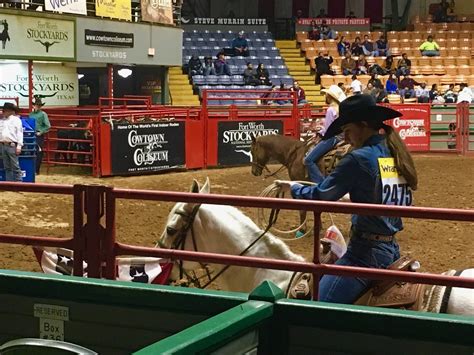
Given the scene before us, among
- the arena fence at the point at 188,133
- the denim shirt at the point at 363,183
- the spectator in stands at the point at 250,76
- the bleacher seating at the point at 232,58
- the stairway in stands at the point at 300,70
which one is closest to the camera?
the denim shirt at the point at 363,183

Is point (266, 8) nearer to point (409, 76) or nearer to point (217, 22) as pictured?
point (217, 22)

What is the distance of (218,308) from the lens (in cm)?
263

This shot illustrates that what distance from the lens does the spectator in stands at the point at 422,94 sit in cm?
2667

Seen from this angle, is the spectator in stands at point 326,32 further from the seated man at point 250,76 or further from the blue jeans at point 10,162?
the blue jeans at point 10,162

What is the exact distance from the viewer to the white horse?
4754mm

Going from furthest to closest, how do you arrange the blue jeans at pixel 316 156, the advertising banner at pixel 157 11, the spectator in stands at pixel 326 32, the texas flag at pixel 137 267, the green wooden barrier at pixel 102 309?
the spectator in stands at pixel 326 32 < the advertising banner at pixel 157 11 < the blue jeans at pixel 316 156 < the texas flag at pixel 137 267 < the green wooden barrier at pixel 102 309

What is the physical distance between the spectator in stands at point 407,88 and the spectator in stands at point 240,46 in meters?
6.93

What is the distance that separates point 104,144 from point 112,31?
7774 mm

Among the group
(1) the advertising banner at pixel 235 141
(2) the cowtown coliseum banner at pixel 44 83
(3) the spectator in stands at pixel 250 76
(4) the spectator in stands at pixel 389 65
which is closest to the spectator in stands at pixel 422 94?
(4) the spectator in stands at pixel 389 65

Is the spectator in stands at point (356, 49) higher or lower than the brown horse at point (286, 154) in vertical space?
higher

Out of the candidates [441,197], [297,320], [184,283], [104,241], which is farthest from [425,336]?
[441,197]

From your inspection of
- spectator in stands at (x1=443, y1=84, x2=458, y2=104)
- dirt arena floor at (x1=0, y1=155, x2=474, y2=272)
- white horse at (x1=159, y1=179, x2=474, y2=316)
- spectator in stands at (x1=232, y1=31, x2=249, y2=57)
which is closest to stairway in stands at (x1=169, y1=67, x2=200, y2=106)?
spectator in stands at (x1=232, y1=31, x2=249, y2=57)

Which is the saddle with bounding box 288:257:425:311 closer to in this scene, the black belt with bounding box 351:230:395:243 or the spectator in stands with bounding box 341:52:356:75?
the black belt with bounding box 351:230:395:243

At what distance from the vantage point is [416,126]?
22141 millimetres
